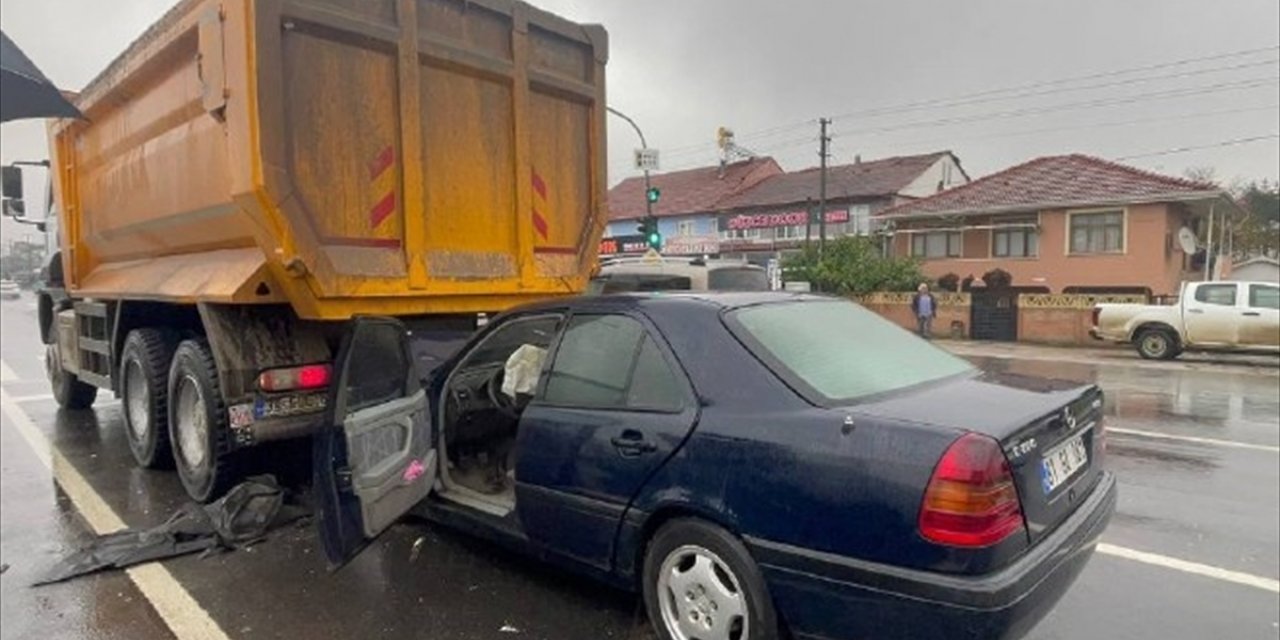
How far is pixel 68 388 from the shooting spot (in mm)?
8688

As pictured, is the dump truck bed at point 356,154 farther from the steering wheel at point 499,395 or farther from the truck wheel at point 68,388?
the truck wheel at point 68,388

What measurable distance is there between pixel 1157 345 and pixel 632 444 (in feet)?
55.8

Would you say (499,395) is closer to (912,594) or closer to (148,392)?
(912,594)

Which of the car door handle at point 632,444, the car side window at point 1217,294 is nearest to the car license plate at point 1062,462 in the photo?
the car door handle at point 632,444

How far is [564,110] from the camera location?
19.5 ft

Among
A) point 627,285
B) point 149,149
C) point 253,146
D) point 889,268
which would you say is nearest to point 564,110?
point 253,146

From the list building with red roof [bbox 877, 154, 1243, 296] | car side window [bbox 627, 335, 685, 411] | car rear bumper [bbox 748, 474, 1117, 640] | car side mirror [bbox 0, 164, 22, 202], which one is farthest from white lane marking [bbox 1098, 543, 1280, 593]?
building with red roof [bbox 877, 154, 1243, 296]

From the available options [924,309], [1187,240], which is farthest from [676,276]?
[1187,240]

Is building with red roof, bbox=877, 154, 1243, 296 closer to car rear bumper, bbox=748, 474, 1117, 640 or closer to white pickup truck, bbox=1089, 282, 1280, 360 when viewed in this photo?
white pickup truck, bbox=1089, 282, 1280, 360

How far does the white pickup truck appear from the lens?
15.1 meters

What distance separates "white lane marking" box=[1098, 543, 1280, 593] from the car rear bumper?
5.88 feet

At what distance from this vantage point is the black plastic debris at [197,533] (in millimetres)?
4109

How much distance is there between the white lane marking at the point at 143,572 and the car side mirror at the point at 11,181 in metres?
2.60

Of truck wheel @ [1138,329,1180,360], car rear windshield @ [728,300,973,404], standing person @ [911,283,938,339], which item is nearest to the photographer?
car rear windshield @ [728,300,973,404]
